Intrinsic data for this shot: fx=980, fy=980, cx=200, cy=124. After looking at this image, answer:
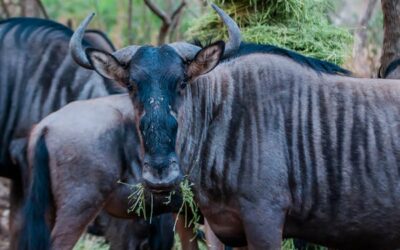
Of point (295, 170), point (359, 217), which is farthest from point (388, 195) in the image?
point (295, 170)

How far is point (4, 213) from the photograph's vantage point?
924cm

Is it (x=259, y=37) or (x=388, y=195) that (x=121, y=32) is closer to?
(x=259, y=37)

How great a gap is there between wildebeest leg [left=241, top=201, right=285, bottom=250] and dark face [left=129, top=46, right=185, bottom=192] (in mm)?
490

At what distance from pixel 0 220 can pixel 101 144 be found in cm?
327

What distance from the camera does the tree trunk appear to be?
23.7ft

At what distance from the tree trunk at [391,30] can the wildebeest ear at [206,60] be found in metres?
2.07

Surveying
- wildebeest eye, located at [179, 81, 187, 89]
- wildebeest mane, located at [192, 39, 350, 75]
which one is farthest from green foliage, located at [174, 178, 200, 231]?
wildebeest mane, located at [192, 39, 350, 75]

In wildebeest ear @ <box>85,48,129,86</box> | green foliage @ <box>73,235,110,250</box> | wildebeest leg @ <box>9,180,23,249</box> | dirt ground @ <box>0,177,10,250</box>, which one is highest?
wildebeest ear @ <box>85,48,129,86</box>

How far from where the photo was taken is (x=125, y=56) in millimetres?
5590

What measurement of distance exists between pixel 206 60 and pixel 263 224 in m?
0.97

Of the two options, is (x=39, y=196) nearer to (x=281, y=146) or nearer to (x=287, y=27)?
(x=281, y=146)

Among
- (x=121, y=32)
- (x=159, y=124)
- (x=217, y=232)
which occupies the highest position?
(x=159, y=124)

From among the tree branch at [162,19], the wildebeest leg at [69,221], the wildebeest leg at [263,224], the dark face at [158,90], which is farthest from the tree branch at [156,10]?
the wildebeest leg at [263,224]

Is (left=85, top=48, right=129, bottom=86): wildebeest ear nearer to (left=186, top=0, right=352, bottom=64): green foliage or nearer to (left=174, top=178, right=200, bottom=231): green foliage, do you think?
(left=174, top=178, right=200, bottom=231): green foliage
